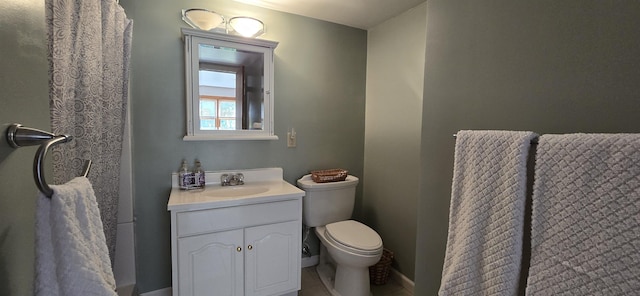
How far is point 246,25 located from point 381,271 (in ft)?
6.72

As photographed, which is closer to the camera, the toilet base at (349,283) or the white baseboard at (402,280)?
the toilet base at (349,283)

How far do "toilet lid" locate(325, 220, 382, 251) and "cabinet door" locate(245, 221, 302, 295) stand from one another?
0.28 metres

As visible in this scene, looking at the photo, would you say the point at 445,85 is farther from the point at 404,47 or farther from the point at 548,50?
the point at 404,47

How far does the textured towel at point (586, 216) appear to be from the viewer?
1.63ft

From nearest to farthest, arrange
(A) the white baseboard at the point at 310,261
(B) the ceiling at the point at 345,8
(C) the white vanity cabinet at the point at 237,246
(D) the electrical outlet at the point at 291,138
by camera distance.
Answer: (C) the white vanity cabinet at the point at 237,246
(B) the ceiling at the point at 345,8
(D) the electrical outlet at the point at 291,138
(A) the white baseboard at the point at 310,261

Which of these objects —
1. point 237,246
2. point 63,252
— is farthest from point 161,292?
point 63,252

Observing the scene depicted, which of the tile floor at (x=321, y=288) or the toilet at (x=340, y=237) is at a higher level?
the toilet at (x=340, y=237)

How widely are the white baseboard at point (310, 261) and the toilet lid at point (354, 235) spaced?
1.60 ft

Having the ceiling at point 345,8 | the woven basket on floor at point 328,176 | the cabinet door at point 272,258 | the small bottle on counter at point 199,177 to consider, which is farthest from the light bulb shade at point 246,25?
the cabinet door at point 272,258

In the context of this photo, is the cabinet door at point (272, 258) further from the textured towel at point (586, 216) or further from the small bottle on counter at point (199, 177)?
the textured towel at point (586, 216)

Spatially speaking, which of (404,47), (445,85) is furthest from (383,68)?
(445,85)

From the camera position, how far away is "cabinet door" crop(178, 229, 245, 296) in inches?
54.9

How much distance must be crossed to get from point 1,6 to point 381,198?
217 cm

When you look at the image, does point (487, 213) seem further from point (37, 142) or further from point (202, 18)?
point (202, 18)
